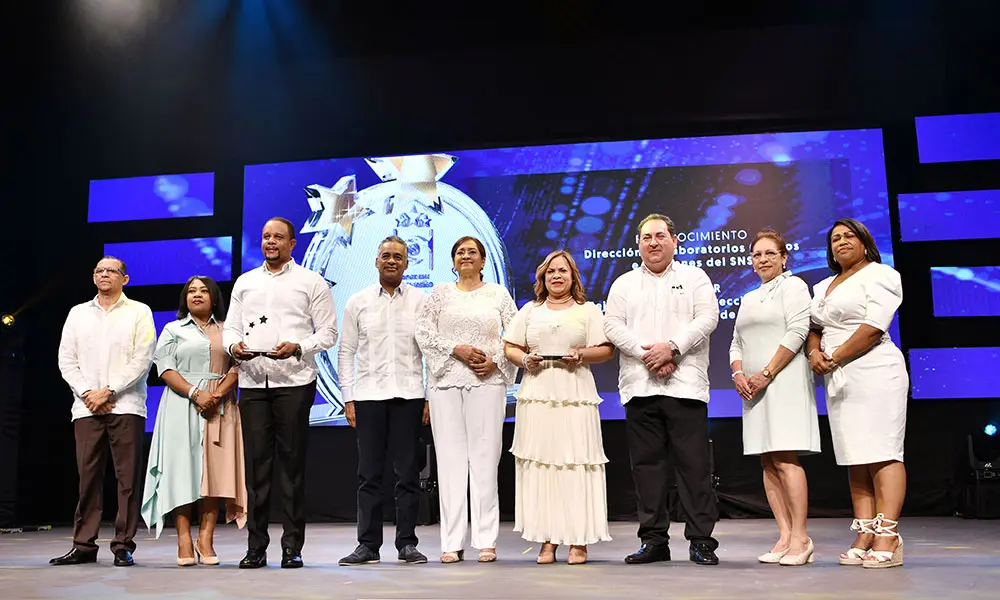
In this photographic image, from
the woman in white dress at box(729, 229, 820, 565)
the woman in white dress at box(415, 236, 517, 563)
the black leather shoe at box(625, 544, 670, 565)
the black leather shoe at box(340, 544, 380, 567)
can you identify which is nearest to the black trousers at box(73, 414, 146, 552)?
the black leather shoe at box(340, 544, 380, 567)

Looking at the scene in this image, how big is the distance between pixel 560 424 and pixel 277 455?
1254mm

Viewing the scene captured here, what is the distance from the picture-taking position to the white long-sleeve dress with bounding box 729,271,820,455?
368 cm

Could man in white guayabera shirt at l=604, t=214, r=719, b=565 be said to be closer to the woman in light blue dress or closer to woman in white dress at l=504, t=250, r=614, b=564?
woman in white dress at l=504, t=250, r=614, b=564

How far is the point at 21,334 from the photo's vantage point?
22.6ft

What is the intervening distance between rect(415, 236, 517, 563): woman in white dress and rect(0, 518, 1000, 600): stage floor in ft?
0.68

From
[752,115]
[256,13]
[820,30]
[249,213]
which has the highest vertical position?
[256,13]

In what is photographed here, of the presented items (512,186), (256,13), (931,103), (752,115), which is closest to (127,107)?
(256,13)

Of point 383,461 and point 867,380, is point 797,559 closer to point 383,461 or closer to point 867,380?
point 867,380

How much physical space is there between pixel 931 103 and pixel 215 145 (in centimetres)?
582

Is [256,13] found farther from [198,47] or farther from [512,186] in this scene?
[512,186]

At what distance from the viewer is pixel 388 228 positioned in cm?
686

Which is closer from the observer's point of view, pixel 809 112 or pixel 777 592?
pixel 777 592

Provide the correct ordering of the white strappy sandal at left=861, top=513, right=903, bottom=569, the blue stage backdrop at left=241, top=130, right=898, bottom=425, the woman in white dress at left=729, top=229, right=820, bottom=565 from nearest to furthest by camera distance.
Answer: the white strappy sandal at left=861, top=513, right=903, bottom=569 < the woman in white dress at left=729, top=229, right=820, bottom=565 < the blue stage backdrop at left=241, top=130, right=898, bottom=425

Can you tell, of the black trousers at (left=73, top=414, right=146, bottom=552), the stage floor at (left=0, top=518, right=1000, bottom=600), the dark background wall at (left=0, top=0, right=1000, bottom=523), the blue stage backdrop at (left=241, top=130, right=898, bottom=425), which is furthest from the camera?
the dark background wall at (left=0, top=0, right=1000, bottom=523)
